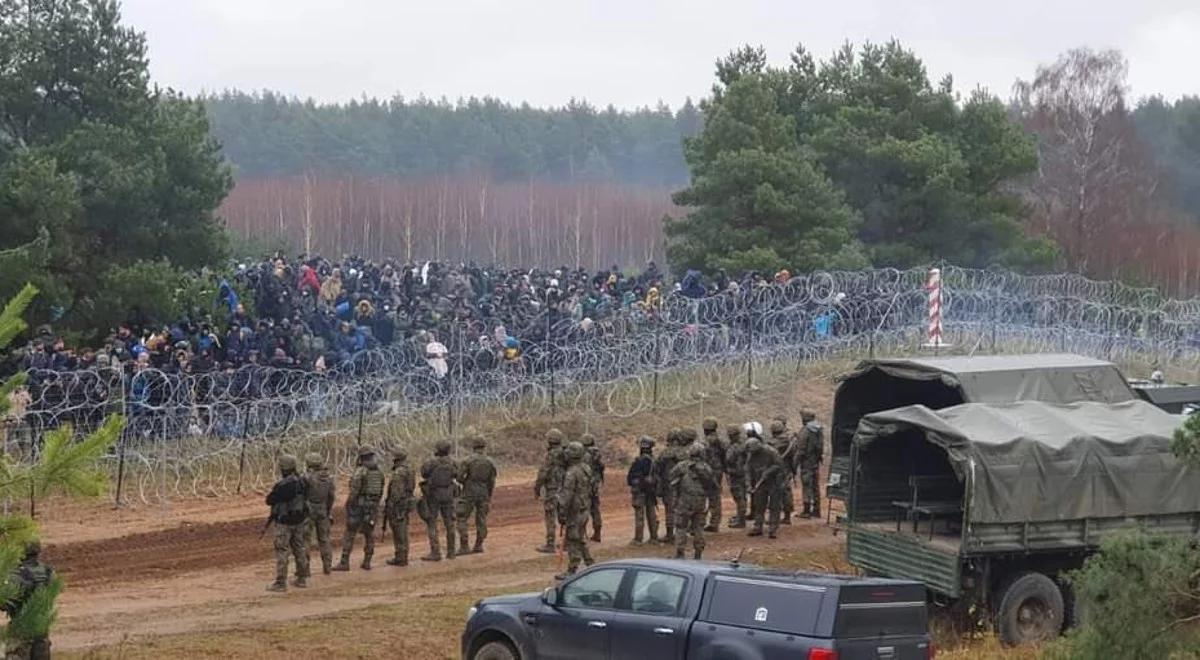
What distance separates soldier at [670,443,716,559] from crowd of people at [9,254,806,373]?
322 inches

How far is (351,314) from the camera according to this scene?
30922 mm

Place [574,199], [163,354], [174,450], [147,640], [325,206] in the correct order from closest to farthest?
[147,640]
[174,450]
[163,354]
[325,206]
[574,199]

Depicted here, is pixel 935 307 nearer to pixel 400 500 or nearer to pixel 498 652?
pixel 400 500

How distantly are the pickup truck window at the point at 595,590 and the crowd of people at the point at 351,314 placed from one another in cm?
1203

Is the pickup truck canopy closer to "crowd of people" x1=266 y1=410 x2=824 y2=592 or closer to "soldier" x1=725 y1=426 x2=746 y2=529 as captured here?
"crowd of people" x1=266 y1=410 x2=824 y2=592

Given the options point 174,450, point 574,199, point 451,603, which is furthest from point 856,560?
point 574,199

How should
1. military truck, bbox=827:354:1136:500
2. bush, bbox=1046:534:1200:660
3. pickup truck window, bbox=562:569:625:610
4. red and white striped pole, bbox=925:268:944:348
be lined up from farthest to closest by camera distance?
red and white striped pole, bbox=925:268:944:348, military truck, bbox=827:354:1136:500, pickup truck window, bbox=562:569:625:610, bush, bbox=1046:534:1200:660

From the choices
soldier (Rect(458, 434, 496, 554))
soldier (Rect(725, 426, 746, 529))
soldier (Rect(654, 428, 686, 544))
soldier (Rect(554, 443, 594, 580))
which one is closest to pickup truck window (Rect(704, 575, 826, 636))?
soldier (Rect(554, 443, 594, 580))

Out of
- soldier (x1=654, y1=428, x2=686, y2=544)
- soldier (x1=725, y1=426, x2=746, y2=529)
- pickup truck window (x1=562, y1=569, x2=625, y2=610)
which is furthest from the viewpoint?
soldier (x1=725, y1=426, x2=746, y2=529)

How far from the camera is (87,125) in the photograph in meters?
30.4

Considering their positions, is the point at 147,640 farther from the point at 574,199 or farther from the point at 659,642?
the point at 574,199

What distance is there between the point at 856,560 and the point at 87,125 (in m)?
18.4

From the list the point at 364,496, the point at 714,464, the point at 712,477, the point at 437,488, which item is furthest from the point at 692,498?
the point at 364,496

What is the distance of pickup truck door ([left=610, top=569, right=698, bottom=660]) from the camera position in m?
12.7
